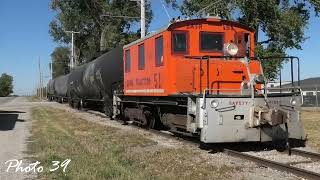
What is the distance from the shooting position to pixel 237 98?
12289 millimetres

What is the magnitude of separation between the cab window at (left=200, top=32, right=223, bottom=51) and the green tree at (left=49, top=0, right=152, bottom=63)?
3756 centimetres

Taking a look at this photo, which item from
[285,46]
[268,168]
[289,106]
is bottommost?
[268,168]

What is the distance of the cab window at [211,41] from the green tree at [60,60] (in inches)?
4010

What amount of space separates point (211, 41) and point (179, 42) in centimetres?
91

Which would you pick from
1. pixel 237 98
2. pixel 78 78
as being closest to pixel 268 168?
pixel 237 98

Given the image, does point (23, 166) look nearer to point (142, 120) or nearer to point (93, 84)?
point (142, 120)

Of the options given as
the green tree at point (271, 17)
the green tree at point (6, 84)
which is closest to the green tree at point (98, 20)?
the green tree at point (271, 17)

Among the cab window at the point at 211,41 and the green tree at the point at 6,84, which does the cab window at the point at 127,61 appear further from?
the green tree at the point at 6,84

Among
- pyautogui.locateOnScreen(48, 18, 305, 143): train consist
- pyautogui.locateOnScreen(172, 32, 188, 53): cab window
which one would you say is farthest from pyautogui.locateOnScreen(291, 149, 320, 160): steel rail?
pyautogui.locateOnScreen(172, 32, 188, 53): cab window

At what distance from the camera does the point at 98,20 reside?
59.3 meters

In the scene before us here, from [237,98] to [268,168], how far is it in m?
2.29

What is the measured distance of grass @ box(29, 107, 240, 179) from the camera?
381 inches

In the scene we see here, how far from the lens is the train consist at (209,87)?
12258 millimetres
